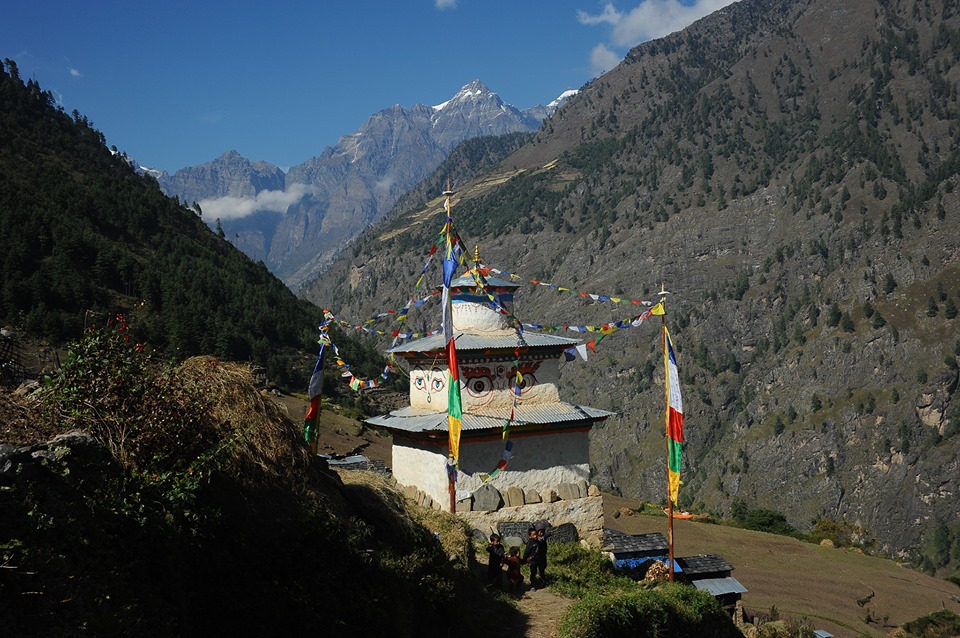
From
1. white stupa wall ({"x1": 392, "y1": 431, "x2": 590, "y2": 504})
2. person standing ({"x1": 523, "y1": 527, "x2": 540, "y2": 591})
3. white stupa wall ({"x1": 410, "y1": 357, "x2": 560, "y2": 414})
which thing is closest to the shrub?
person standing ({"x1": 523, "y1": 527, "x2": 540, "y2": 591})

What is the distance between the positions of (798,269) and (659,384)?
41.1 m

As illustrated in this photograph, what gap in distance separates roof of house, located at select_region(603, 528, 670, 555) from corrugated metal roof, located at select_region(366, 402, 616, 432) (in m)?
3.41

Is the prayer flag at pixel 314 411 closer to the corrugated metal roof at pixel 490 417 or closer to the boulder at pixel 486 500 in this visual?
the corrugated metal roof at pixel 490 417

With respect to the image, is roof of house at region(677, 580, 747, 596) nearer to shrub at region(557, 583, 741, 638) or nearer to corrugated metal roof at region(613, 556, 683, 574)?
corrugated metal roof at region(613, 556, 683, 574)

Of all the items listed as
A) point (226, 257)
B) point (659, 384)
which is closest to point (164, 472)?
point (226, 257)

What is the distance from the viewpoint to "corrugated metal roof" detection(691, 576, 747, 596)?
81.9ft

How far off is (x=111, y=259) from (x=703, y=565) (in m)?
80.0

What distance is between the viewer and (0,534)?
739 cm

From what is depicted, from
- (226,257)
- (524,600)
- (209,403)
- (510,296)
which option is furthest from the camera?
(226,257)

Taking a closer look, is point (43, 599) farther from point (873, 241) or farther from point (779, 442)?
point (873, 241)

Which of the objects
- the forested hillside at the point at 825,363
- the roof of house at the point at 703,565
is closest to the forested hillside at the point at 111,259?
the roof of house at the point at 703,565

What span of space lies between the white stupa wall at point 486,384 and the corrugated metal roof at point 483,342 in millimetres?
562

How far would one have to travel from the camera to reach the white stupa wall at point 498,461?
22.3 meters

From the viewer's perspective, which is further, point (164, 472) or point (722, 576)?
point (722, 576)
